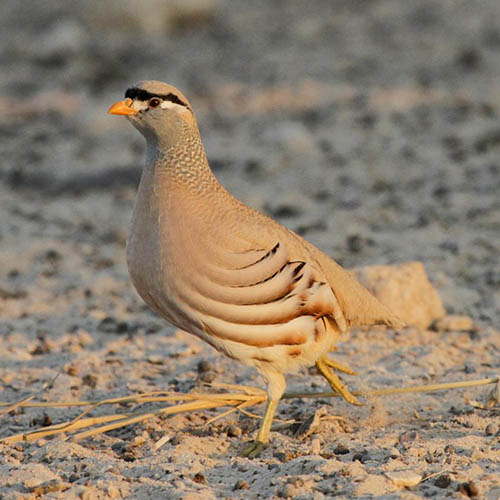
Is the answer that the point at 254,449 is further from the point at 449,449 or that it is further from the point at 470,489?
the point at 470,489

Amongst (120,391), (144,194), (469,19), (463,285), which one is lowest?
(120,391)

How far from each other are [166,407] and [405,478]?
1777 millimetres

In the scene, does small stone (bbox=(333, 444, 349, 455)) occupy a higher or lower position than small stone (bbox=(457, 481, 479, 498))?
lower

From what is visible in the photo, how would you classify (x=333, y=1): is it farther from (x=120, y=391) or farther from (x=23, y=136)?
(x=120, y=391)

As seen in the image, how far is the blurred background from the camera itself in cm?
856

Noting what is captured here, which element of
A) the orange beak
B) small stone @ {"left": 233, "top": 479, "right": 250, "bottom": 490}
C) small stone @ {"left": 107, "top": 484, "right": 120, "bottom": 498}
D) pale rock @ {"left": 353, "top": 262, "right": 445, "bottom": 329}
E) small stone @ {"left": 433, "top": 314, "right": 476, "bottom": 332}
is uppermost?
the orange beak

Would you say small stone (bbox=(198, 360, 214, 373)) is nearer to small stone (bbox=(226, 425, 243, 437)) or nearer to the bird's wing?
small stone (bbox=(226, 425, 243, 437))

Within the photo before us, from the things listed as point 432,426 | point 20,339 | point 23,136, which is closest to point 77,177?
point 23,136

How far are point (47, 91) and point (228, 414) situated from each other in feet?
29.1

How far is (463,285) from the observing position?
25.6 ft

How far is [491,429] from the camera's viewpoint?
5215 millimetres

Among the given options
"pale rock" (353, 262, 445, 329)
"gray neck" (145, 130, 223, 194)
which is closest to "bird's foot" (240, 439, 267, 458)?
"gray neck" (145, 130, 223, 194)

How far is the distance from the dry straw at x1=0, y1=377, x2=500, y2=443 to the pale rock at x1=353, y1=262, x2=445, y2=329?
3.98ft

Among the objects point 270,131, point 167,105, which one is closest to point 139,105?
point 167,105
